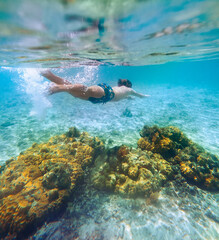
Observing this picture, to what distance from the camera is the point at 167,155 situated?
588 cm

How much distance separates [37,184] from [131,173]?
3361 mm

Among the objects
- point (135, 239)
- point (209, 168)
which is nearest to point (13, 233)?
point (135, 239)

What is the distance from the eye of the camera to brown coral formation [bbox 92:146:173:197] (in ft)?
13.8

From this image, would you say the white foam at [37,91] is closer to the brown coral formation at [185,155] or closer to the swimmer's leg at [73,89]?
the swimmer's leg at [73,89]

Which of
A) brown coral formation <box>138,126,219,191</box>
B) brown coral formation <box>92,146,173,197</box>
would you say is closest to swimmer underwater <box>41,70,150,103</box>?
brown coral formation <box>92,146,173,197</box>

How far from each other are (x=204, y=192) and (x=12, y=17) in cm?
991

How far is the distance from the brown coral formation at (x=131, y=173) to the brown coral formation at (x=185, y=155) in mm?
585

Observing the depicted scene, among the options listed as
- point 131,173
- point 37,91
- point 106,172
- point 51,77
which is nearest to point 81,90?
point 51,77

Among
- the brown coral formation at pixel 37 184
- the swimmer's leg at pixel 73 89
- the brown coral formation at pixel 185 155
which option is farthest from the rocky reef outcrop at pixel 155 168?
the swimmer's leg at pixel 73 89

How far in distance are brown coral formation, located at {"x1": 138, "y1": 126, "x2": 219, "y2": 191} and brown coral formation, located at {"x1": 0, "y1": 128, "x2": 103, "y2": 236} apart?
327 cm

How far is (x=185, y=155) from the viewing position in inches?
217

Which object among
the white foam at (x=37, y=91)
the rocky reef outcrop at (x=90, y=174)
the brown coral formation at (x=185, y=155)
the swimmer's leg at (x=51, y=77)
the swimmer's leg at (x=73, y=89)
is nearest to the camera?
the rocky reef outcrop at (x=90, y=174)

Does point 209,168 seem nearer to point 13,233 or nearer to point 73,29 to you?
point 13,233

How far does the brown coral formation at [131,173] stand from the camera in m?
4.21
